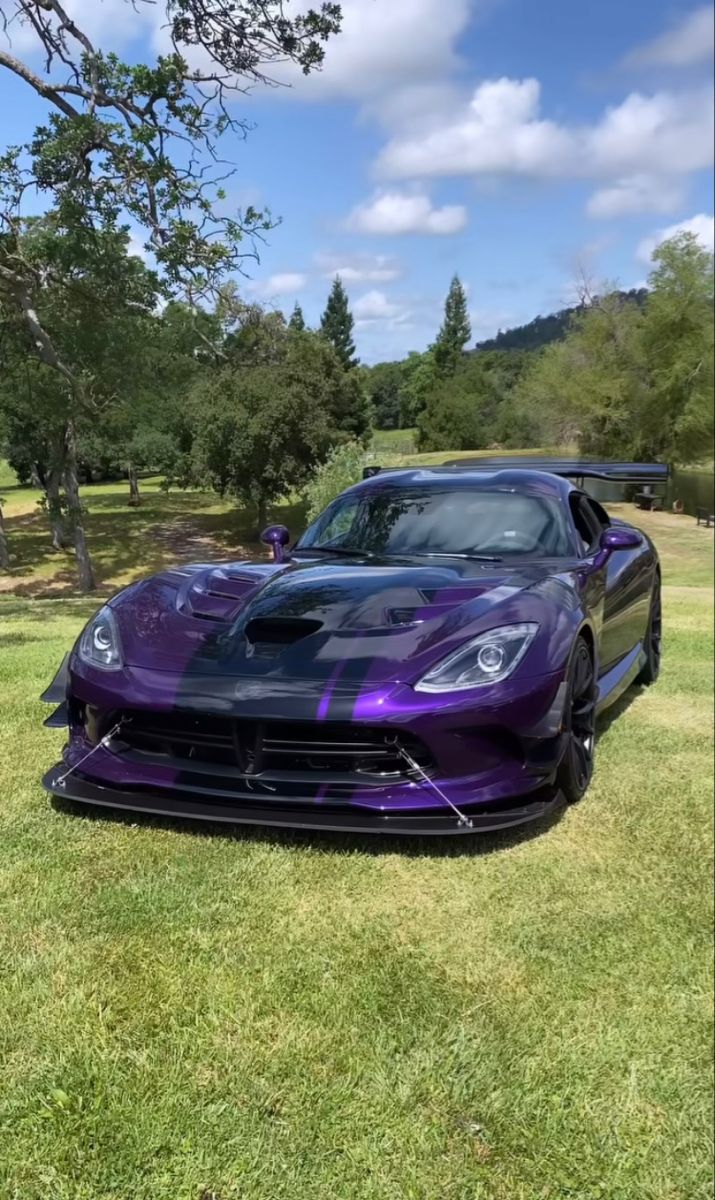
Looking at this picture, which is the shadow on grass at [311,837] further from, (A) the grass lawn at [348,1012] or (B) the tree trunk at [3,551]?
(B) the tree trunk at [3,551]

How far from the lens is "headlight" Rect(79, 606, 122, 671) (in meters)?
2.52

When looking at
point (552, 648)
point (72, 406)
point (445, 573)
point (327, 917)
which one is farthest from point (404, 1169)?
point (72, 406)

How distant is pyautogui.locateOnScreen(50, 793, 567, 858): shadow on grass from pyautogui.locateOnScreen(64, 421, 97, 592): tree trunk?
1.44 m

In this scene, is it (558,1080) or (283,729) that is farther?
(283,729)

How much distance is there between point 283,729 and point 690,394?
1425 inches

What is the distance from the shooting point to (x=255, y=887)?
225 cm

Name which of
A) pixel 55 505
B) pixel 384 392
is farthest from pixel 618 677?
pixel 384 392

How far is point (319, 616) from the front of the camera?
254 centimetres

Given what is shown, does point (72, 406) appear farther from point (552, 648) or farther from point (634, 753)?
point (634, 753)

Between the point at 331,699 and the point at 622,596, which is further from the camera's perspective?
the point at 622,596

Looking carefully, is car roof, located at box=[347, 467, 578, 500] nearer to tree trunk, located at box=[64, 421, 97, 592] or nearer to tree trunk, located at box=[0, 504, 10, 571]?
tree trunk, located at box=[64, 421, 97, 592]

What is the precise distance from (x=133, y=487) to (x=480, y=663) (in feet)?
6.89

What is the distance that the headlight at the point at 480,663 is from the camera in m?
Result: 2.36

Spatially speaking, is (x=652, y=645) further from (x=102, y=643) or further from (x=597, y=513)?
(x=102, y=643)
